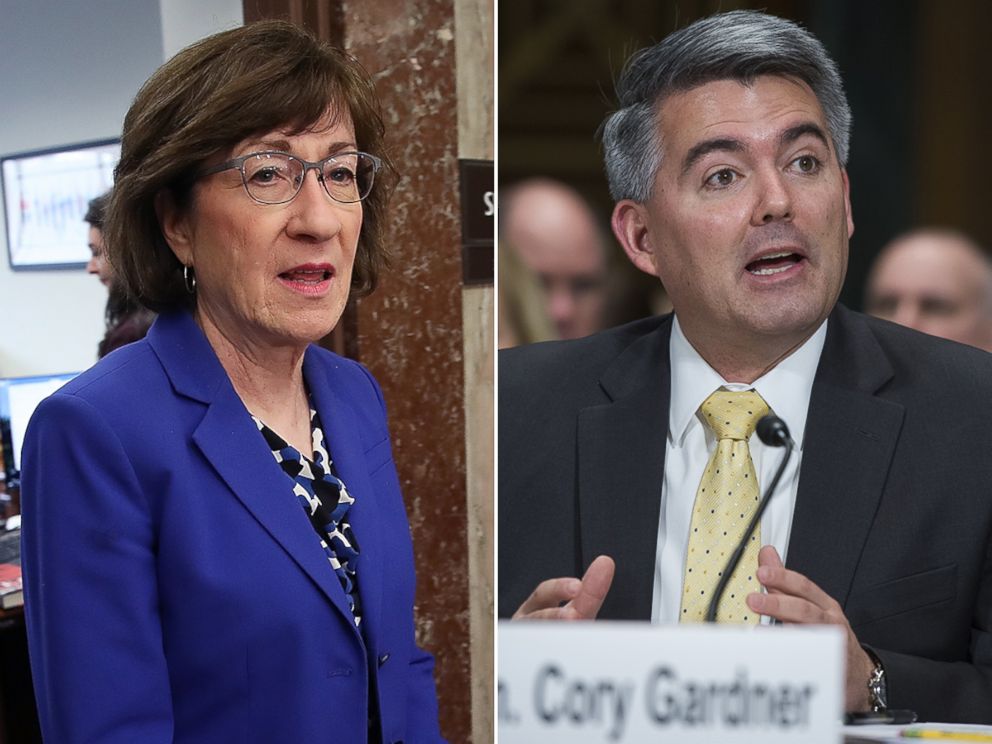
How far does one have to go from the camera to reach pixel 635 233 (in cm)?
150

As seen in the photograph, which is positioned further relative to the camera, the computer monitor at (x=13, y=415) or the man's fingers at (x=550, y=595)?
the computer monitor at (x=13, y=415)

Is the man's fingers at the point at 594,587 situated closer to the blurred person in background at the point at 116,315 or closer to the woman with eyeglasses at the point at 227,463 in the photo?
the woman with eyeglasses at the point at 227,463

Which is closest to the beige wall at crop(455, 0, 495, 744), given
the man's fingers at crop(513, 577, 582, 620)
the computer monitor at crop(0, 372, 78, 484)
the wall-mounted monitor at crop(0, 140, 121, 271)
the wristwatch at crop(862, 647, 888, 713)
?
the man's fingers at crop(513, 577, 582, 620)

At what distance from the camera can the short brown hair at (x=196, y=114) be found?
4.52ft

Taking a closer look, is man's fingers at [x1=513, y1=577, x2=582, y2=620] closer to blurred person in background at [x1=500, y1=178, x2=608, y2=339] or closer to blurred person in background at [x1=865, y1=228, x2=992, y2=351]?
blurred person in background at [x1=500, y1=178, x2=608, y2=339]

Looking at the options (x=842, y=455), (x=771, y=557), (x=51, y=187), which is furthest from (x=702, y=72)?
(x=51, y=187)

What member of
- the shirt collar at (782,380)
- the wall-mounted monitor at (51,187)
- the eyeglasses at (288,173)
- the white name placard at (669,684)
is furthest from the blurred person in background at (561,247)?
the wall-mounted monitor at (51,187)

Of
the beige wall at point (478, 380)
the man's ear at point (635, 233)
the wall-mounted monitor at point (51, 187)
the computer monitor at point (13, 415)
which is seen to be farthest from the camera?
the wall-mounted monitor at point (51, 187)

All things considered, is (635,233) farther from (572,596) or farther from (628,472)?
(572,596)

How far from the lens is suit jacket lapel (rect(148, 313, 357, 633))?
1.36 metres

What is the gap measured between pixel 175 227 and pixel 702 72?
0.75 meters

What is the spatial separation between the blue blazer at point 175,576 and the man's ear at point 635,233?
22.1 inches

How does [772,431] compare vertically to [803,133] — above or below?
below

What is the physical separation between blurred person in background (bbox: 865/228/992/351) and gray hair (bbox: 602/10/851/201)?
0.15m
